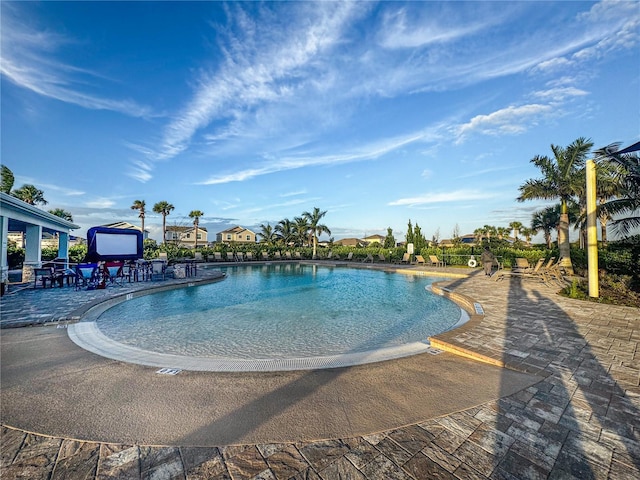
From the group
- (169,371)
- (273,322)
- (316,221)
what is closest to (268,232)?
(316,221)

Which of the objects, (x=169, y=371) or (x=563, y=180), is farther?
(x=563, y=180)

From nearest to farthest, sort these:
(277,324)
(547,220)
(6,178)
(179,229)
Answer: (277,324), (6,178), (547,220), (179,229)

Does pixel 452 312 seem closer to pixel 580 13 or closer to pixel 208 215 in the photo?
pixel 580 13

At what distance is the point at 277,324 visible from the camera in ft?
19.8

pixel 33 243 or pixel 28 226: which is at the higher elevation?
pixel 28 226

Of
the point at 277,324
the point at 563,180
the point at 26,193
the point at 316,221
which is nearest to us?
the point at 277,324

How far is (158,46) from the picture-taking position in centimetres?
980

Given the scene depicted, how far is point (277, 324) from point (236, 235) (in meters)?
51.7

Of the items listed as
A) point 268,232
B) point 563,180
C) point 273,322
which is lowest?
point 273,322

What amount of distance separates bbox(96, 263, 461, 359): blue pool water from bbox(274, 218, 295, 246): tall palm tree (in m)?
28.1

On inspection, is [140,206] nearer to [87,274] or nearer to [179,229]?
[179,229]

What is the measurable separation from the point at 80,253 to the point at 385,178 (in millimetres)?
21898

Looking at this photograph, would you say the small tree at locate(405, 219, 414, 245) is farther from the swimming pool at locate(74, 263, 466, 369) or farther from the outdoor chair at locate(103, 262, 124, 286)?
the outdoor chair at locate(103, 262, 124, 286)

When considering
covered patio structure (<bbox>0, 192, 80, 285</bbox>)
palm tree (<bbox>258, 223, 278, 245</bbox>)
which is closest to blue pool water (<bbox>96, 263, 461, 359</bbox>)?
covered patio structure (<bbox>0, 192, 80, 285</bbox>)
